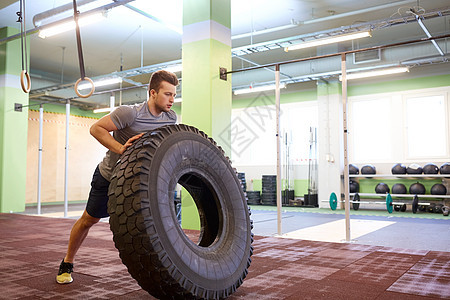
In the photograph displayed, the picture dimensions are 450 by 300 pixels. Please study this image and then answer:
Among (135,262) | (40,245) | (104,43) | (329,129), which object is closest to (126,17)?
(104,43)

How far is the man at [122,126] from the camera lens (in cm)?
191

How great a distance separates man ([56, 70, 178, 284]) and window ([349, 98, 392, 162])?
8.29 metres

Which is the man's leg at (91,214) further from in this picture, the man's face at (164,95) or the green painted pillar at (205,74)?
the green painted pillar at (205,74)

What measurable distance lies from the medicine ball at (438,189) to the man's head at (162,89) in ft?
25.0

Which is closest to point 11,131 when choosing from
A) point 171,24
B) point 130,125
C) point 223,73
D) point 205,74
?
point 171,24

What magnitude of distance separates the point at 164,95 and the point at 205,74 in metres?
2.90

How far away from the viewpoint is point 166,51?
9.21 meters

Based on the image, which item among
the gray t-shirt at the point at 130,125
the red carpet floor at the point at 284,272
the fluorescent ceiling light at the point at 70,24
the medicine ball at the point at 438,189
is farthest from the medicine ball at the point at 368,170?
the gray t-shirt at the point at 130,125

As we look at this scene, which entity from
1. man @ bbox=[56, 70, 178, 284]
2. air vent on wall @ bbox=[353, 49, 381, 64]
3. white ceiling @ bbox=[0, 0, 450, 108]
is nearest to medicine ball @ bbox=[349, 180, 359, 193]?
air vent on wall @ bbox=[353, 49, 381, 64]

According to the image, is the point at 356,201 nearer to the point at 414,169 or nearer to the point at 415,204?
the point at 415,204

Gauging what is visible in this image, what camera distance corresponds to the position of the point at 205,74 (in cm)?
477

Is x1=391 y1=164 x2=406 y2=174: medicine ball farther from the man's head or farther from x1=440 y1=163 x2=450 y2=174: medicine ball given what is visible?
the man's head

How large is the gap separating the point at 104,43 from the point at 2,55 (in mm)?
2095

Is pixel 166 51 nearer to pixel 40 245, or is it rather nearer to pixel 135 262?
pixel 40 245
